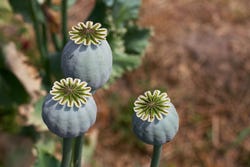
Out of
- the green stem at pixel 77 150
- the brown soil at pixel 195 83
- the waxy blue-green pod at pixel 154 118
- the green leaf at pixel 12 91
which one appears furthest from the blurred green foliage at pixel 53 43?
the waxy blue-green pod at pixel 154 118

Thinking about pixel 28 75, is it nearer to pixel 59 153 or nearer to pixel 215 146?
pixel 59 153

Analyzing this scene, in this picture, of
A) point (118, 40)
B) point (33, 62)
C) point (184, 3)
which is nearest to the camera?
point (118, 40)

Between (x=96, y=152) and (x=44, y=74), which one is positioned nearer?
(x=44, y=74)

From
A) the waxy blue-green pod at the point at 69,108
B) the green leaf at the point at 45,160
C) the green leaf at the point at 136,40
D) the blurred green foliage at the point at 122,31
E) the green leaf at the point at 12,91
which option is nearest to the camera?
the waxy blue-green pod at the point at 69,108

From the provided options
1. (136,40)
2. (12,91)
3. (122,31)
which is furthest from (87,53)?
(12,91)

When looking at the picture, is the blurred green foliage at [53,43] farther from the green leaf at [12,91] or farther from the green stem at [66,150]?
the green stem at [66,150]

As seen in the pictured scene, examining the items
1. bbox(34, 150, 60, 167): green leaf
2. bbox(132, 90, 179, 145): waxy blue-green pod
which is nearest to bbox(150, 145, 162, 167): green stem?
bbox(132, 90, 179, 145): waxy blue-green pod

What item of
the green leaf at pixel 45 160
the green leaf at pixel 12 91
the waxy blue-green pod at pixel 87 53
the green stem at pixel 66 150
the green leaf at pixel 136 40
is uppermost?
the green leaf at pixel 136 40

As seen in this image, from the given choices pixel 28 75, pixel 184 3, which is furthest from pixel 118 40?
pixel 184 3
